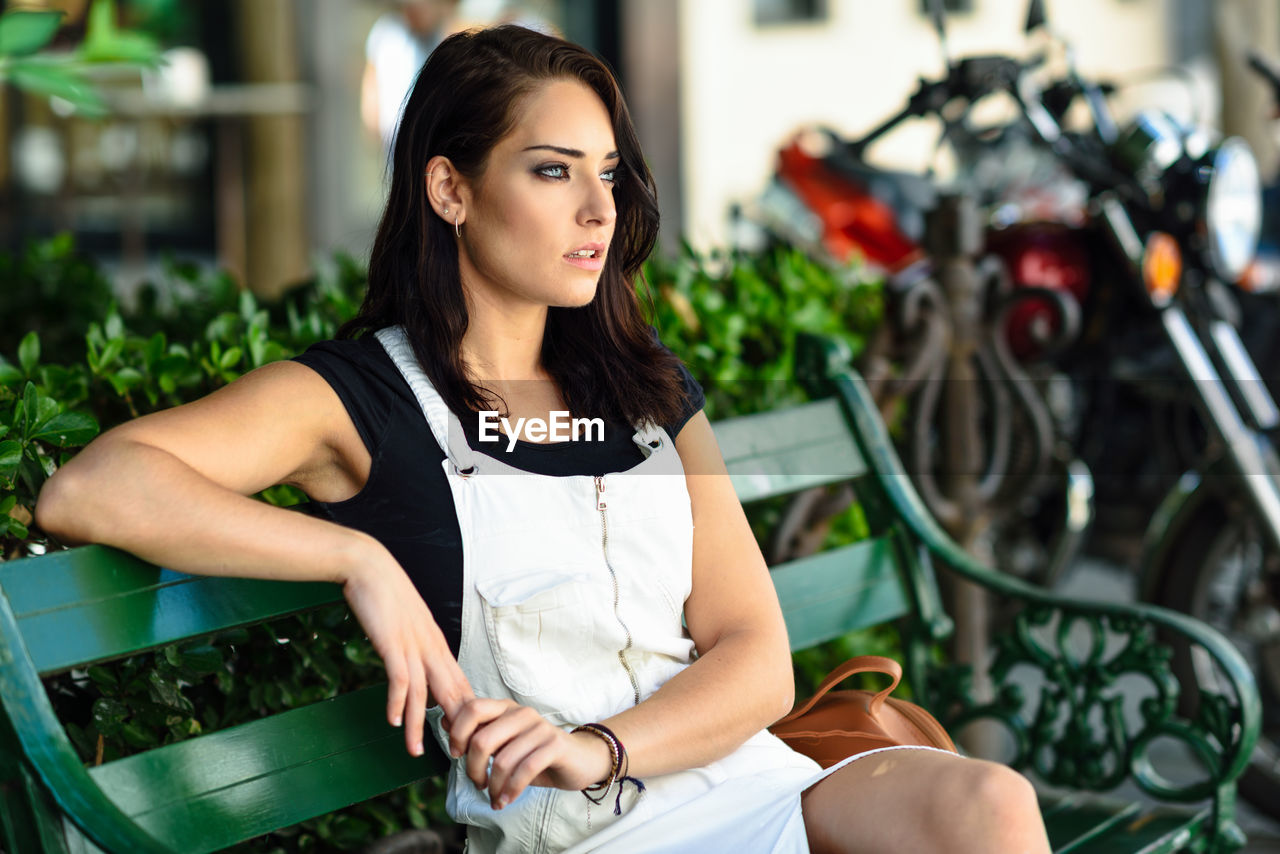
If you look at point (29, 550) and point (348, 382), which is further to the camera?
point (29, 550)

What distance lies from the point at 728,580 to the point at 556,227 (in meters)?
0.51

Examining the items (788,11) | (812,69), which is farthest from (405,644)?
(788,11)

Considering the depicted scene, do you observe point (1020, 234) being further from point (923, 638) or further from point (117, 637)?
point (117, 637)

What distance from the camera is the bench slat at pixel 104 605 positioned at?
1521 millimetres

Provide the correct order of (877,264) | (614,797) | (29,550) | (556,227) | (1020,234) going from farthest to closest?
(877,264) → (1020,234) → (29,550) → (556,227) → (614,797)

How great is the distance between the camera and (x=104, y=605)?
1565 millimetres

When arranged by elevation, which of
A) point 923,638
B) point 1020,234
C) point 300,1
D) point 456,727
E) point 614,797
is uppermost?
point 300,1

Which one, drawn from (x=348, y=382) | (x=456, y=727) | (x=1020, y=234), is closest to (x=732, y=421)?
(x=348, y=382)

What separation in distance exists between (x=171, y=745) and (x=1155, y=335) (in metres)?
3.03

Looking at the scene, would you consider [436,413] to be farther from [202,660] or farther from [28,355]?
[28,355]

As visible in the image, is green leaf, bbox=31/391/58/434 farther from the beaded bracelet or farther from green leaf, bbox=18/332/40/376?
the beaded bracelet

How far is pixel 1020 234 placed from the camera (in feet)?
12.6

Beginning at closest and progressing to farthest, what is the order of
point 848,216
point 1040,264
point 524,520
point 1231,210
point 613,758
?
1. point 613,758
2. point 524,520
3. point 1231,210
4. point 1040,264
5. point 848,216

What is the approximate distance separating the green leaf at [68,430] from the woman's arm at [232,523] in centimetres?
26
